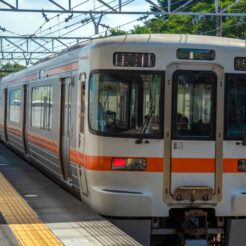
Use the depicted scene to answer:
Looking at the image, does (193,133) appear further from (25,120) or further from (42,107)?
(25,120)

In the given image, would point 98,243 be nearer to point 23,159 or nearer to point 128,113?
point 128,113

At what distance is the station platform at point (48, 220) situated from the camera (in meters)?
6.84

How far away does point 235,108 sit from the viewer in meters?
7.91

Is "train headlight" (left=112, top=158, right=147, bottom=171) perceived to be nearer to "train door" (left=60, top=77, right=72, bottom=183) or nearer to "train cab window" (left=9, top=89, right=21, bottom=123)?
"train door" (left=60, top=77, right=72, bottom=183)

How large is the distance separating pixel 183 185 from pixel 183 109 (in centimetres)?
93

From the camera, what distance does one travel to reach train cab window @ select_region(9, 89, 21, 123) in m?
17.4

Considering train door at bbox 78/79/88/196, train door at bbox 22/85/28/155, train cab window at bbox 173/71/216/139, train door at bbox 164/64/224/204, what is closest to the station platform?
train door at bbox 78/79/88/196

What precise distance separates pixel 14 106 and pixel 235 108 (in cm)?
1162

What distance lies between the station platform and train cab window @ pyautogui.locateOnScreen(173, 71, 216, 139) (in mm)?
1512

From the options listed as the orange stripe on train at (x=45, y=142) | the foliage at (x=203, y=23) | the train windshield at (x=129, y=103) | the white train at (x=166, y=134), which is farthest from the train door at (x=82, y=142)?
the foliage at (x=203, y=23)

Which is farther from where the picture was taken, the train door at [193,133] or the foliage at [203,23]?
the foliage at [203,23]

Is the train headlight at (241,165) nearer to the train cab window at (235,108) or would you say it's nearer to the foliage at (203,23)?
the train cab window at (235,108)

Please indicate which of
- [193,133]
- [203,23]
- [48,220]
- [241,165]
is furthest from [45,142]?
[203,23]

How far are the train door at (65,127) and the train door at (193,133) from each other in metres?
2.22
